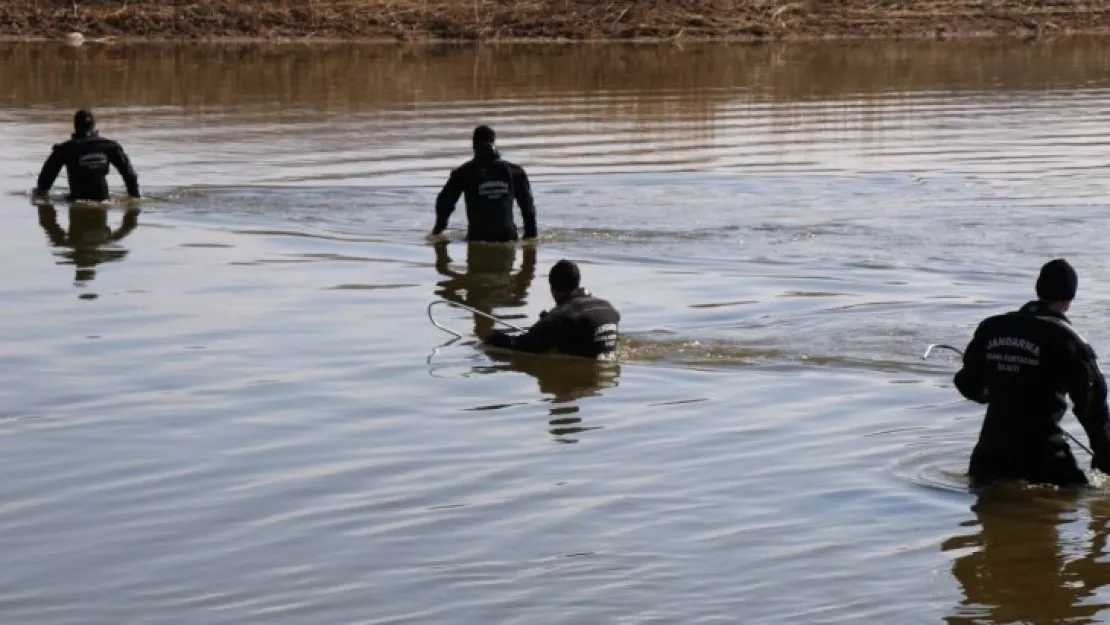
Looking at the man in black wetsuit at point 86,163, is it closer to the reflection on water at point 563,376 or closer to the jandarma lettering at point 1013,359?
the reflection on water at point 563,376

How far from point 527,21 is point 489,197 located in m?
32.5

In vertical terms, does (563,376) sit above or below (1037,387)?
below

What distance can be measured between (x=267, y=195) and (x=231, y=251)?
4.05 metres

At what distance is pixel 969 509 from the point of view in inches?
432

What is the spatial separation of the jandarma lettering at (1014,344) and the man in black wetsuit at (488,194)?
32.3ft

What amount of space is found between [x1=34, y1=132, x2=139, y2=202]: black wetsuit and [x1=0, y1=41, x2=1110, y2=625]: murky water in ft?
1.57

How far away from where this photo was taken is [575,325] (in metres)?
15.0

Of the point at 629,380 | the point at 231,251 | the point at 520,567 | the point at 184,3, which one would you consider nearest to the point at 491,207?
the point at 231,251

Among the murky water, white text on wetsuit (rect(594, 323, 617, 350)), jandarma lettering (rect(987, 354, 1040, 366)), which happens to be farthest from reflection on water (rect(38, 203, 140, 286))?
jandarma lettering (rect(987, 354, 1040, 366))

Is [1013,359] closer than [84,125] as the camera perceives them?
Yes

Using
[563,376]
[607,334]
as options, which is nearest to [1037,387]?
[563,376]

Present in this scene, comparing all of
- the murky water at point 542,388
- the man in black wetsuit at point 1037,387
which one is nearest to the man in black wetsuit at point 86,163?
the murky water at point 542,388

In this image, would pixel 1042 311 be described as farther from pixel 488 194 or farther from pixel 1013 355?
pixel 488 194

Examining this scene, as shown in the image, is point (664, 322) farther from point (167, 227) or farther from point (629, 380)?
point (167, 227)
